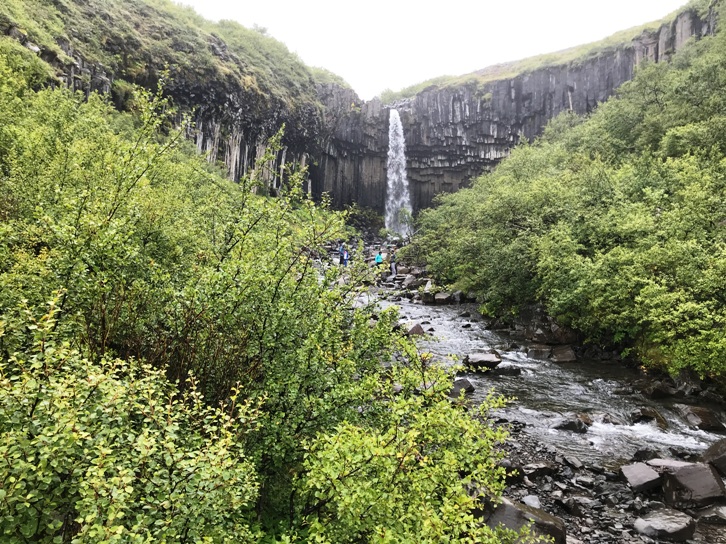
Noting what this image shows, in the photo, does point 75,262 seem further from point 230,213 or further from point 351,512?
point 351,512

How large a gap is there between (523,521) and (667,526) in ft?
12.1

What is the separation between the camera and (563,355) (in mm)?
21594

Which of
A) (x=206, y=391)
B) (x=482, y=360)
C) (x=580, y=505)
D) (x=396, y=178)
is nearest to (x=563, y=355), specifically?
(x=482, y=360)

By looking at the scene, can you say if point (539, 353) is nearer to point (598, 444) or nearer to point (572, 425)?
point (572, 425)

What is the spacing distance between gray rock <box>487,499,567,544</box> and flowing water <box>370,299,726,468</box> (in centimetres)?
230

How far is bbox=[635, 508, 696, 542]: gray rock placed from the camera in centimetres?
912

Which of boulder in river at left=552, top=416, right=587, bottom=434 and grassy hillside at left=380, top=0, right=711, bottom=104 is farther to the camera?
grassy hillside at left=380, top=0, right=711, bottom=104

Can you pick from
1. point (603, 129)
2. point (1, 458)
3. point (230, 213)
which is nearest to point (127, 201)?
point (230, 213)

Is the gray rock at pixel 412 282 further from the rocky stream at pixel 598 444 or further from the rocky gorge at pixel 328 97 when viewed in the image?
the rocky stream at pixel 598 444

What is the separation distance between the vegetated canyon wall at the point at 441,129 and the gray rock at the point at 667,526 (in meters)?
75.8

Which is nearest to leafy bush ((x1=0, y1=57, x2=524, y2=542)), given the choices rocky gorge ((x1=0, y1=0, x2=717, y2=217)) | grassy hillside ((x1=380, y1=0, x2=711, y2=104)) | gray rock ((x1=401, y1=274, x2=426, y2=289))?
gray rock ((x1=401, y1=274, x2=426, y2=289))

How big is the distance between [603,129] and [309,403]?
152 feet

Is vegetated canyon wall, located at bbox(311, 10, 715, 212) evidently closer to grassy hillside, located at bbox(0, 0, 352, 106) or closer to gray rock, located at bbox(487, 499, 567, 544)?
grassy hillside, located at bbox(0, 0, 352, 106)

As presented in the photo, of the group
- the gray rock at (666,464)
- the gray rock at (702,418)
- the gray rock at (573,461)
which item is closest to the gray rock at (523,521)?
the gray rock at (573,461)
